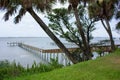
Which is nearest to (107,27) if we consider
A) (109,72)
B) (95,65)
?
(95,65)

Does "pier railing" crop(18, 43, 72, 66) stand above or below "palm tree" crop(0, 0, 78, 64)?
below

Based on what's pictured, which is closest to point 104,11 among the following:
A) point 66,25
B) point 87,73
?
point 66,25

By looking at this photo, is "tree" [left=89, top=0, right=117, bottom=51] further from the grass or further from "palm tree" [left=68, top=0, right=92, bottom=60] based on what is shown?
the grass

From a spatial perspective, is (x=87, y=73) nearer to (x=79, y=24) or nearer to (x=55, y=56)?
(x=79, y=24)

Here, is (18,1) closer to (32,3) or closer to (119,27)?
(32,3)

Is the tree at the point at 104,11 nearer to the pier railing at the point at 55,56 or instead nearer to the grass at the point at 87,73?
the pier railing at the point at 55,56

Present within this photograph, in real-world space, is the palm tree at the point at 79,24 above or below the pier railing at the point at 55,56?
above

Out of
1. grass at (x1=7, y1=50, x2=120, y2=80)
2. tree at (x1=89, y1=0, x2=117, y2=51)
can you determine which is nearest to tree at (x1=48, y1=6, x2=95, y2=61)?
tree at (x1=89, y1=0, x2=117, y2=51)

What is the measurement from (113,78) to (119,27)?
19588 mm

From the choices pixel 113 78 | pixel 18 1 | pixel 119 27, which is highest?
pixel 18 1

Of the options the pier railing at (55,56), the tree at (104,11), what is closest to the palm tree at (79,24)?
the pier railing at (55,56)

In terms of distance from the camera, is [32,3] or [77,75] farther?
[32,3]

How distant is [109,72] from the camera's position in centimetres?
1043

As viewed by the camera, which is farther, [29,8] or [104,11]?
[104,11]
